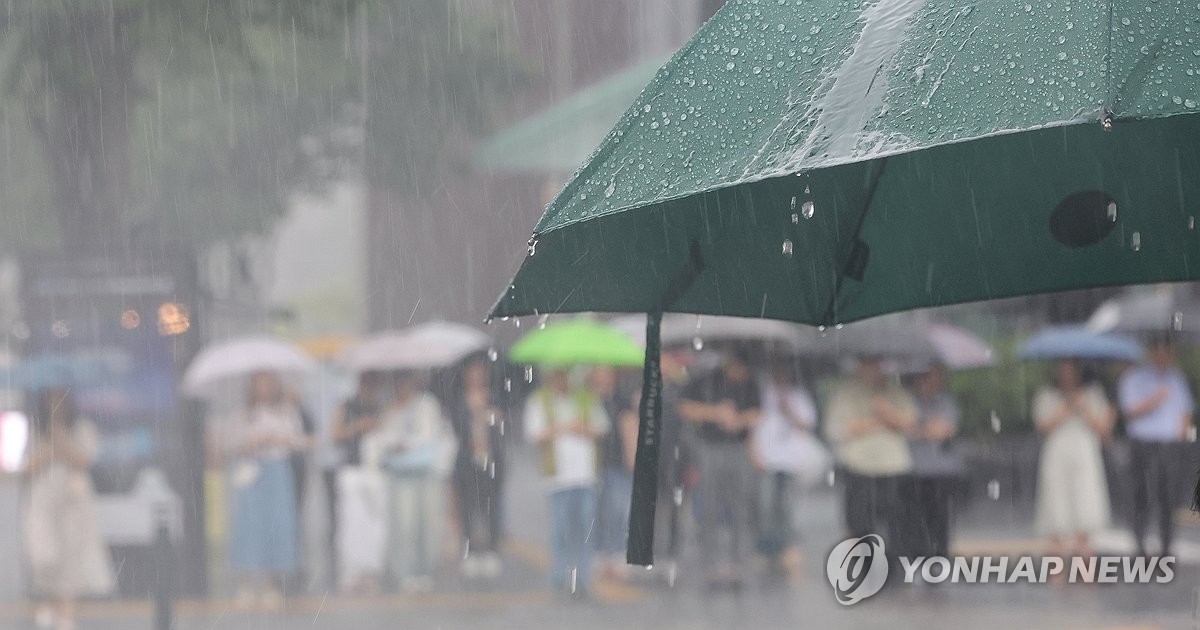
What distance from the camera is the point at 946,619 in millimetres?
8898

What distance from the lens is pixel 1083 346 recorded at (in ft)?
36.7

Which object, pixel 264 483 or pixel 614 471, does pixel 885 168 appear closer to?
pixel 614 471

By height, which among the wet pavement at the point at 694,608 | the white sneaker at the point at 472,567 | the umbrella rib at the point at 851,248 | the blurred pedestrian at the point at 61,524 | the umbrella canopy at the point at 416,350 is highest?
the umbrella canopy at the point at 416,350

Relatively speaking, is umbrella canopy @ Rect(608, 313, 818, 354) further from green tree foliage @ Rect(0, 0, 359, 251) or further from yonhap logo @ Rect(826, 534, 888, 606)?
green tree foliage @ Rect(0, 0, 359, 251)

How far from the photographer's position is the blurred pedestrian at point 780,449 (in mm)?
9883

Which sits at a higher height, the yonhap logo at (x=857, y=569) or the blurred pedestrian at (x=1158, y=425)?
the blurred pedestrian at (x=1158, y=425)

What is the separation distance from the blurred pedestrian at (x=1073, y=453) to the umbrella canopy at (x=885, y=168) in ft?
24.3

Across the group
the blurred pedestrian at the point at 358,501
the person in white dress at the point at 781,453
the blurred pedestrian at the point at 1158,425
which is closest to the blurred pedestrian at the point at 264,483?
the blurred pedestrian at the point at 358,501

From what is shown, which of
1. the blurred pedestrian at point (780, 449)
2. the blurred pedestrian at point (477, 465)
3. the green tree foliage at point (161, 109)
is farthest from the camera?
the green tree foliage at point (161, 109)

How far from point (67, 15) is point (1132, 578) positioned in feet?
28.6

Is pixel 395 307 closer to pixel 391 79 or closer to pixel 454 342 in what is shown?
pixel 391 79

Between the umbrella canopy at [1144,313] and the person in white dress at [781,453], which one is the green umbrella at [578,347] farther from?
the umbrella canopy at [1144,313]

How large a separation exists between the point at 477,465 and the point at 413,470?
1.77ft

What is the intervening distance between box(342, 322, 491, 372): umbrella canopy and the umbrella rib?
25.5 ft
